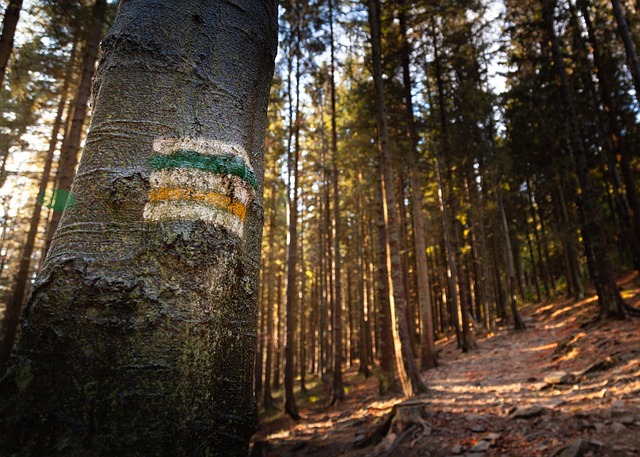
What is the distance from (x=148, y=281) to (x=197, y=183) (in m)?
0.26

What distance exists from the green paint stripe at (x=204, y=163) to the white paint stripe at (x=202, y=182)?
0.01 metres

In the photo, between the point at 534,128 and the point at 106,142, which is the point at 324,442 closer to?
the point at 106,142

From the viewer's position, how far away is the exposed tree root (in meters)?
5.14

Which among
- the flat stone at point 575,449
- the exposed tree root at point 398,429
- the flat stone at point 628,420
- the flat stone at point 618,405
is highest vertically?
the flat stone at point 618,405

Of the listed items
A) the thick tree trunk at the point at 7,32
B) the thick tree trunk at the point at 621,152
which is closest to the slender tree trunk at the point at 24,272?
the thick tree trunk at the point at 7,32

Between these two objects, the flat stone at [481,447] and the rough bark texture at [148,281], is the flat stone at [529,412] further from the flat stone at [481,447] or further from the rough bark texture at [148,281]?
the rough bark texture at [148,281]

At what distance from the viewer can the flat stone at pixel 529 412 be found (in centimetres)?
468

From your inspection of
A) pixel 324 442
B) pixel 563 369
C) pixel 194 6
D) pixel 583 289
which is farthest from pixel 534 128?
pixel 194 6

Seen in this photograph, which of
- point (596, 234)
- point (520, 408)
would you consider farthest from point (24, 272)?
point (596, 234)

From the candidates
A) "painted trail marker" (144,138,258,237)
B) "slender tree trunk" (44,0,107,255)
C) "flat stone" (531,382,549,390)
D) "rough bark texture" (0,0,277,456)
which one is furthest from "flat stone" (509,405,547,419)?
"slender tree trunk" (44,0,107,255)

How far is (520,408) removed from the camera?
5.00m

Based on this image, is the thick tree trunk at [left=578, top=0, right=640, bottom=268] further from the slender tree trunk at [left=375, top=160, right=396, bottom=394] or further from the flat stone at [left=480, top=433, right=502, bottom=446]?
the flat stone at [left=480, top=433, right=502, bottom=446]

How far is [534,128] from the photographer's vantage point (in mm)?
16031

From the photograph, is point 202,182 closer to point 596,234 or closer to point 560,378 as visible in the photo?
point 560,378
